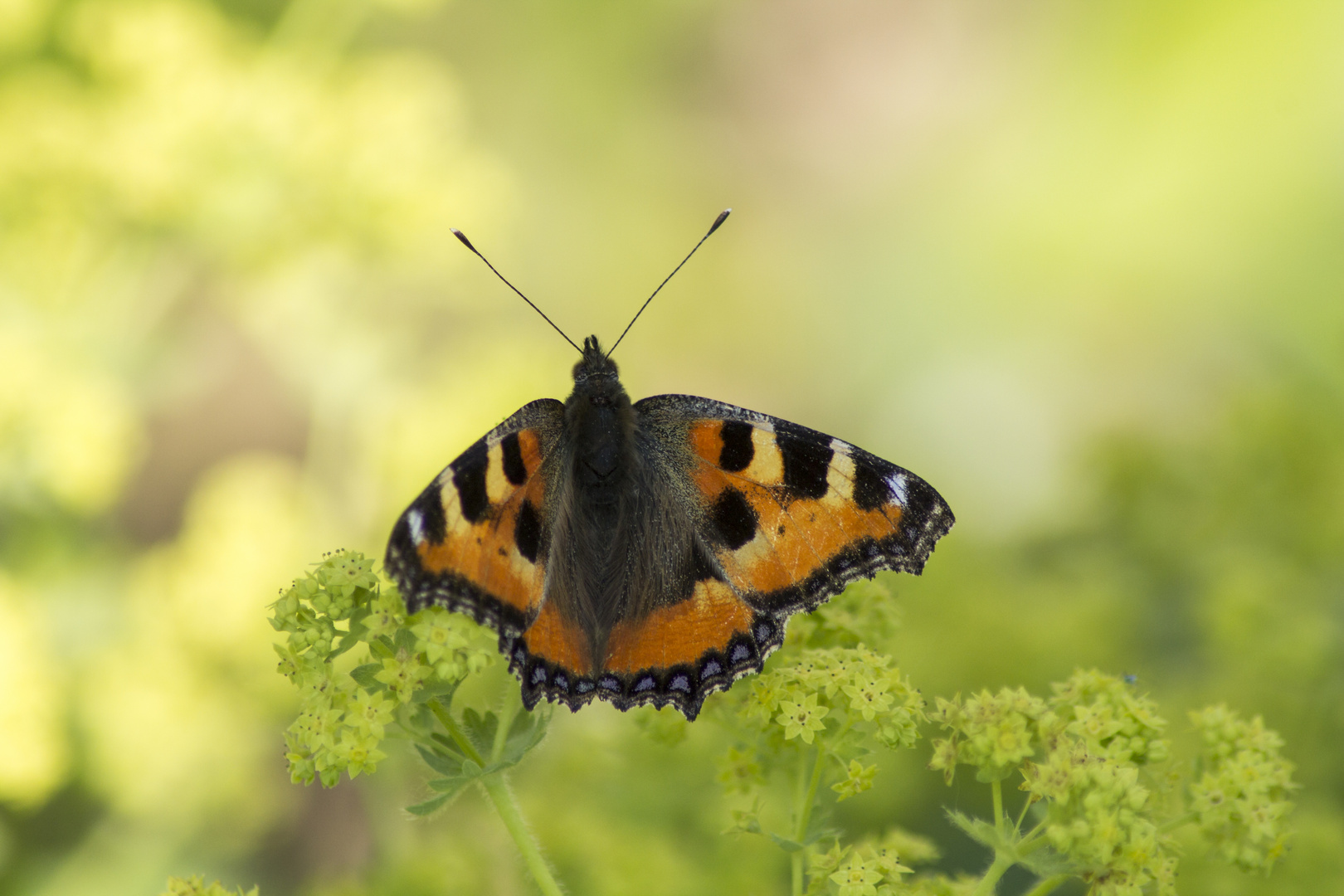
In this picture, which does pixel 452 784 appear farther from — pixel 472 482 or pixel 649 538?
pixel 649 538

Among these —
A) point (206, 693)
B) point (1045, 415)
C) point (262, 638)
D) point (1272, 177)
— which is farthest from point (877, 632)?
point (1272, 177)

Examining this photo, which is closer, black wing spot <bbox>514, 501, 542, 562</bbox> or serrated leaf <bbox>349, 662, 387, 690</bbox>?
serrated leaf <bbox>349, 662, 387, 690</bbox>

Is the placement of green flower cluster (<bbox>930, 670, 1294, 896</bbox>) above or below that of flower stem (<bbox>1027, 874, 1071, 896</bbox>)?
above

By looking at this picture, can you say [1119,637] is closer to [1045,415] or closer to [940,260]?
[1045,415]

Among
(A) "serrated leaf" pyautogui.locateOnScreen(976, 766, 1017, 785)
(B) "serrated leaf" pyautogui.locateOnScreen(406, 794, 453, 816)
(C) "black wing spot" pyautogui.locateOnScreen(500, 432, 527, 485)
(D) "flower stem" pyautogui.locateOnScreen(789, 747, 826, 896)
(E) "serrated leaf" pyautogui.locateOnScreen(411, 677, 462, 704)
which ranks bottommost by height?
(B) "serrated leaf" pyautogui.locateOnScreen(406, 794, 453, 816)

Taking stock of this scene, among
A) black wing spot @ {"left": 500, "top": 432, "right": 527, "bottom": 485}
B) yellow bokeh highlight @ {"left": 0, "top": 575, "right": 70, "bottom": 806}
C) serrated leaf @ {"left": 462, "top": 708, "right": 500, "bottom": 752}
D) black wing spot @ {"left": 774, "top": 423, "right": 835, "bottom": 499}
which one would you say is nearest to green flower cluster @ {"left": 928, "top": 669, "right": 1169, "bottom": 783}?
black wing spot @ {"left": 774, "top": 423, "right": 835, "bottom": 499}

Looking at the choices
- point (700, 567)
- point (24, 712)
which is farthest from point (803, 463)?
point (24, 712)

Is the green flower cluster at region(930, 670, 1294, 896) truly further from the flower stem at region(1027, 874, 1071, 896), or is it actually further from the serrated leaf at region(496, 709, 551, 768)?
the serrated leaf at region(496, 709, 551, 768)

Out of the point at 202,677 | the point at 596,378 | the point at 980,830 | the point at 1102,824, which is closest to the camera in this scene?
the point at 1102,824
